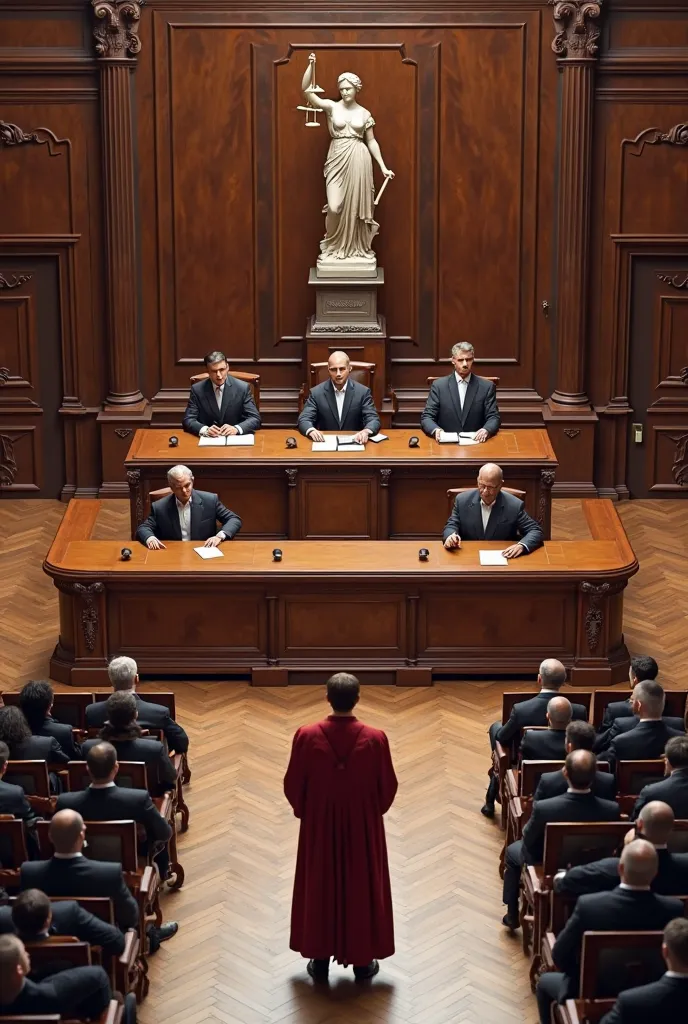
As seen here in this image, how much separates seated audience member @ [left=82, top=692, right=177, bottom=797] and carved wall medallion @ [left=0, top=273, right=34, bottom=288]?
594cm

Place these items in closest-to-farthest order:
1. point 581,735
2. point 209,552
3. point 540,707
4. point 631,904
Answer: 1. point 631,904
2. point 581,735
3. point 540,707
4. point 209,552

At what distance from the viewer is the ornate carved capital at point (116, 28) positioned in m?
11.7

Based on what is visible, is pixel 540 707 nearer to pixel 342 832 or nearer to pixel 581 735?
pixel 581 735

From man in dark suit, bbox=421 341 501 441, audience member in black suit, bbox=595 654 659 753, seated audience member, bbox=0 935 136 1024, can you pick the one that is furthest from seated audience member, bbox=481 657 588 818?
man in dark suit, bbox=421 341 501 441

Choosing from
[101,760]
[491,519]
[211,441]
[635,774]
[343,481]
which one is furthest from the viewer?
[211,441]

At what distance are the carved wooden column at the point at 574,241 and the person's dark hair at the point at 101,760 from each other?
6.68m

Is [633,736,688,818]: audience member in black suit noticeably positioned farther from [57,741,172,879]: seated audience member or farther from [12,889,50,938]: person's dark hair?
[12,889,50,938]: person's dark hair

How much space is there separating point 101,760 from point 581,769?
1.87m

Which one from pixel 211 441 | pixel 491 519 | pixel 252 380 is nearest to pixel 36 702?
pixel 491 519

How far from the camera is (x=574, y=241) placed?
39.9 feet

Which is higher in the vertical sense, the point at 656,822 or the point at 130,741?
the point at 656,822

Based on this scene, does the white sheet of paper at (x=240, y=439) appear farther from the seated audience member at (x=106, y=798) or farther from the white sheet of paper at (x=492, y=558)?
the seated audience member at (x=106, y=798)

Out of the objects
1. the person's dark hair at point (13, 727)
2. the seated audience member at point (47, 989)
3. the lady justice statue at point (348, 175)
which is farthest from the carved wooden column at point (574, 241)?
the seated audience member at point (47, 989)

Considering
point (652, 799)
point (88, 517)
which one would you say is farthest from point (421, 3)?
point (652, 799)
